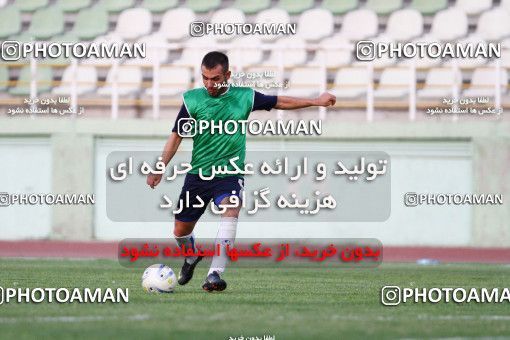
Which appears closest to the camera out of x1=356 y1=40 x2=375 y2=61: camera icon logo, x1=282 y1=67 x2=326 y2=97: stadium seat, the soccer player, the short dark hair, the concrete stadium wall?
the short dark hair

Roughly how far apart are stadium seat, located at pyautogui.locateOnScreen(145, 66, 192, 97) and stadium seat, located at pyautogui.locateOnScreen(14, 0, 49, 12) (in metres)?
2.97

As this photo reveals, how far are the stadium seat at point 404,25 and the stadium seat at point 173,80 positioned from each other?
13.1 ft

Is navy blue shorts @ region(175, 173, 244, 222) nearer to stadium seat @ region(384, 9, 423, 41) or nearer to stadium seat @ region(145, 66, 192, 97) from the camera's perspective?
stadium seat @ region(145, 66, 192, 97)

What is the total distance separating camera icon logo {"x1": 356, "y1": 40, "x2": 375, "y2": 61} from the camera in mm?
22406

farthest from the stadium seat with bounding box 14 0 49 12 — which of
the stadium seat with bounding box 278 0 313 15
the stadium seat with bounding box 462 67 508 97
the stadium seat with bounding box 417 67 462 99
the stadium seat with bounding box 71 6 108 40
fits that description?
the stadium seat with bounding box 462 67 508 97

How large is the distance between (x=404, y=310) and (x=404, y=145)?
14.5m

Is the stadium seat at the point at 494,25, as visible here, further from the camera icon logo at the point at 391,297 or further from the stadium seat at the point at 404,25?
the camera icon logo at the point at 391,297

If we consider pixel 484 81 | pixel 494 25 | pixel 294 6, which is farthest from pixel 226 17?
pixel 494 25

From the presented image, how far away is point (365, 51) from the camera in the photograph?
73.9 ft

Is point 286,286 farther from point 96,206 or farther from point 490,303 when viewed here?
point 96,206

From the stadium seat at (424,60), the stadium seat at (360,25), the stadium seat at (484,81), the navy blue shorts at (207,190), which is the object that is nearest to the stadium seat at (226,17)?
the stadium seat at (360,25)

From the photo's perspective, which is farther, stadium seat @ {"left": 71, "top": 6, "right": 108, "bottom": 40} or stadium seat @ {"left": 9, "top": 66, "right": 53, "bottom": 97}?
stadium seat @ {"left": 71, "top": 6, "right": 108, "bottom": 40}

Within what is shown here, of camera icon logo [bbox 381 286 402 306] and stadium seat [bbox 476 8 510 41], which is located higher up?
stadium seat [bbox 476 8 510 41]

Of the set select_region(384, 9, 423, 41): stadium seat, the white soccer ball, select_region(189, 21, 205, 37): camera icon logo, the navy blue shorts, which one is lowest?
the white soccer ball
